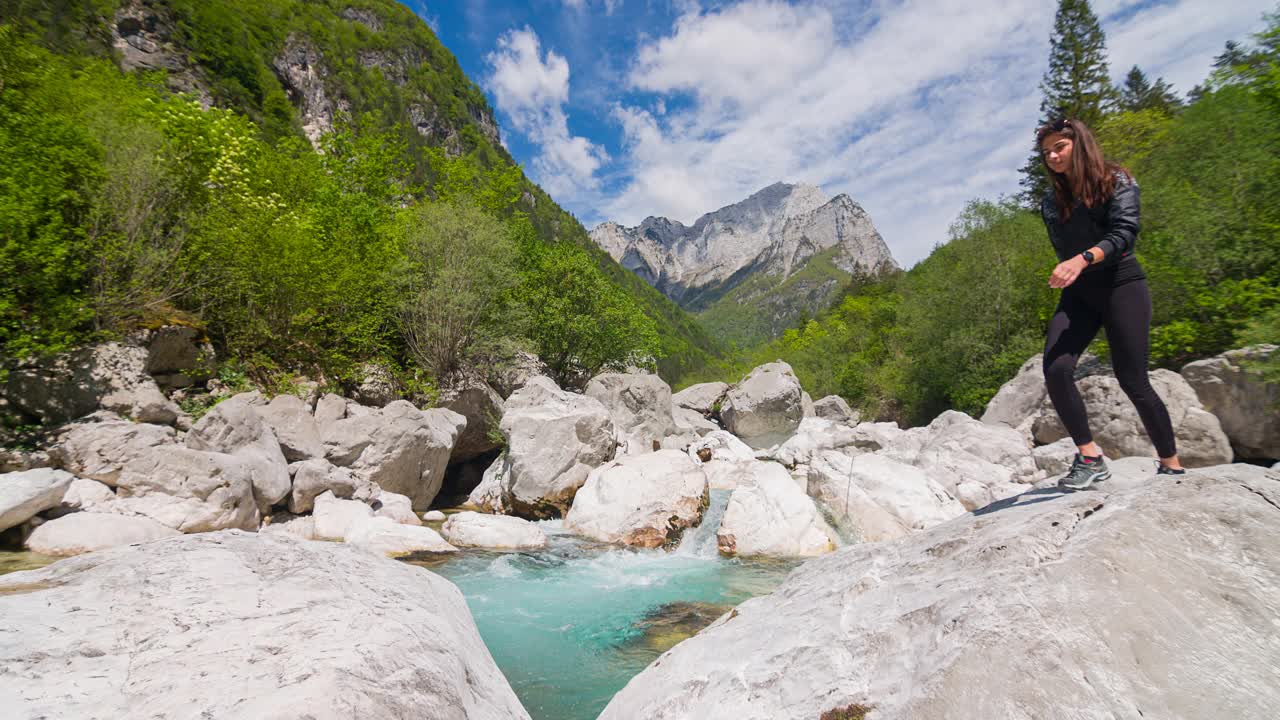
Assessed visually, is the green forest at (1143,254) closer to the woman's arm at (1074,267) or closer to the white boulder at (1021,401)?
the white boulder at (1021,401)

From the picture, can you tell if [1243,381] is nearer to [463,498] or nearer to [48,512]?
[463,498]

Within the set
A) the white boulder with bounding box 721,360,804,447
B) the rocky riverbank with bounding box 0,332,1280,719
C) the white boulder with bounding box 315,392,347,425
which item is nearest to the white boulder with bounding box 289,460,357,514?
the white boulder with bounding box 315,392,347,425

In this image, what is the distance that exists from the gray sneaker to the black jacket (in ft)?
3.83

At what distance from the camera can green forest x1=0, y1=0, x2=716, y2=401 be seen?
30.6ft

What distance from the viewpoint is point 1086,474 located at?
3307mm

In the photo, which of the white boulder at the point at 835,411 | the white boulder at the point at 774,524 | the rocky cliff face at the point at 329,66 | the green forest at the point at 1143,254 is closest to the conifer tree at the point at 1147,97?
the green forest at the point at 1143,254

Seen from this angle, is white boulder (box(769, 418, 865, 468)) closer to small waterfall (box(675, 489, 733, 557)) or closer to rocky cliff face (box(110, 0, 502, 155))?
small waterfall (box(675, 489, 733, 557))

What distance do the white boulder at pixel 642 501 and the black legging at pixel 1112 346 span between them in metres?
8.87

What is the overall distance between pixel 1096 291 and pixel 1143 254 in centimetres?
1870

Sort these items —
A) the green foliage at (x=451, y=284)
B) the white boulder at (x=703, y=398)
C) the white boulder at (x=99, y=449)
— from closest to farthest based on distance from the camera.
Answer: the white boulder at (x=99, y=449), the green foliage at (x=451, y=284), the white boulder at (x=703, y=398)

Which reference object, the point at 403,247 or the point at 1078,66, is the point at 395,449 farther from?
the point at 1078,66

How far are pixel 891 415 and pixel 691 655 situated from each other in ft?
121

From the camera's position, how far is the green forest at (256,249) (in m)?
Answer: 9.33

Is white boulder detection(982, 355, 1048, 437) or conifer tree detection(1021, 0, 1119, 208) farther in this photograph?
conifer tree detection(1021, 0, 1119, 208)
